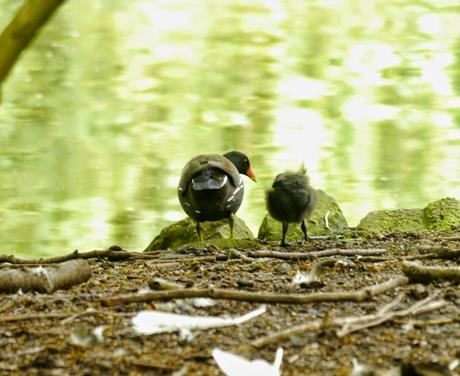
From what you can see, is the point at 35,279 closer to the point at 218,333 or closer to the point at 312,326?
the point at 218,333

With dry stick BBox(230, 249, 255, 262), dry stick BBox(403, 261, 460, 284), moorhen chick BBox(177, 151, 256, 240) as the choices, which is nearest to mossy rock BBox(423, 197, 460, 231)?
moorhen chick BBox(177, 151, 256, 240)

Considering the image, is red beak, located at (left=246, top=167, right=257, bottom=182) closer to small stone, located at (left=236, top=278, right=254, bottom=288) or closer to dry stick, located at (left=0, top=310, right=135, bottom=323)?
small stone, located at (left=236, top=278, right=254, bottom=288)

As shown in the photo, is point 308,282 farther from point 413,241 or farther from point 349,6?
point 349,6

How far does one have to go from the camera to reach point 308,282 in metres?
3.04

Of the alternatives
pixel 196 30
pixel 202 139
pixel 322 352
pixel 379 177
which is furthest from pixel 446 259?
pixel 196 30

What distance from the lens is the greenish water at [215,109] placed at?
24.2ft

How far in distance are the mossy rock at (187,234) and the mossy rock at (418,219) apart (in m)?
0.95

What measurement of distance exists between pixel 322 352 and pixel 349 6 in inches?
249

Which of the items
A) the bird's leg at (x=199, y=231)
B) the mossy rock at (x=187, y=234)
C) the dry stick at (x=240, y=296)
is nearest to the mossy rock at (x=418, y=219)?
the mossy rock at (x=187, y=234)

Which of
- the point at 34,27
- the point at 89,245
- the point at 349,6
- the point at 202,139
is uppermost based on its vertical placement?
the point at 34,27

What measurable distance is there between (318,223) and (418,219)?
0.69m

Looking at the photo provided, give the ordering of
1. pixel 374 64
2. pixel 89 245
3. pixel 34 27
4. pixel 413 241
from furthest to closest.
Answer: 1. pixel 374 64
2. pixel 89 245
3. pixel 413 241
4. pixel 34 27

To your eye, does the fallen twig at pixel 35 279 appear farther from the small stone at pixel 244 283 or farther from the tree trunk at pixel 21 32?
the tree trunk at pixel 21 32

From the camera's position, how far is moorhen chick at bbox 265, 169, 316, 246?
17.0ft
